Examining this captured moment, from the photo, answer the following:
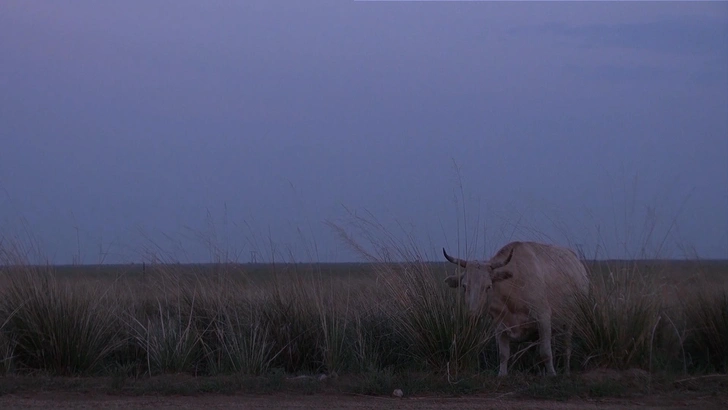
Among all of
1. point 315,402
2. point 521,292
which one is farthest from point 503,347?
point 315,402

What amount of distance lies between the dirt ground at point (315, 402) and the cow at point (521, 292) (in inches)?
71.7

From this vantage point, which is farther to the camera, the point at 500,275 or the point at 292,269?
the point at 292,269

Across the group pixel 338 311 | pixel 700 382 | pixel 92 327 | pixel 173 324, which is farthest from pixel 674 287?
pixel 92 327

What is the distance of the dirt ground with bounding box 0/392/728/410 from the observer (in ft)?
27.6

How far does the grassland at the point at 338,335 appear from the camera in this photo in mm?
9469

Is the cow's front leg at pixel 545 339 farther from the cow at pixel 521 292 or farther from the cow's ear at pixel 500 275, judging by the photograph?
the cow's ear at pixel 500 275

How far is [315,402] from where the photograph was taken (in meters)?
8.72

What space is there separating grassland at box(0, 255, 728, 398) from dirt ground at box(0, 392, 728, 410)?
246mm

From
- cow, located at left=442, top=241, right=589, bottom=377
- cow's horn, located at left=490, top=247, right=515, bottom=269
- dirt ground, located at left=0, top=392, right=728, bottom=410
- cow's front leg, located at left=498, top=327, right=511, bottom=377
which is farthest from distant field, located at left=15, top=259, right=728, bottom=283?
dirt ground, located at left=0, top=392, right=728, bottom=410

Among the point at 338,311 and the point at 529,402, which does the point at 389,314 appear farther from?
the point at 529,402

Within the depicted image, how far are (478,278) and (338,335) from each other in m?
1.99

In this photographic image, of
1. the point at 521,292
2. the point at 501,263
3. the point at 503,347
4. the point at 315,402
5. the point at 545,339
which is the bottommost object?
the point at 315,402

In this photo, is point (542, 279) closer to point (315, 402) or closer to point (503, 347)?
point (503, 347)

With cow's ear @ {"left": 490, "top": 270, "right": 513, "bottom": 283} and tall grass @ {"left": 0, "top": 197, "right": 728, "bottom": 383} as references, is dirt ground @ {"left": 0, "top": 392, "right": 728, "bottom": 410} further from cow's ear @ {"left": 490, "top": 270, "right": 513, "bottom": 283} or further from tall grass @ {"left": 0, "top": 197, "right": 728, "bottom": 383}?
cow's ear @ {"left": 490, "top": 270, "right": 513, "bottom": 283}
